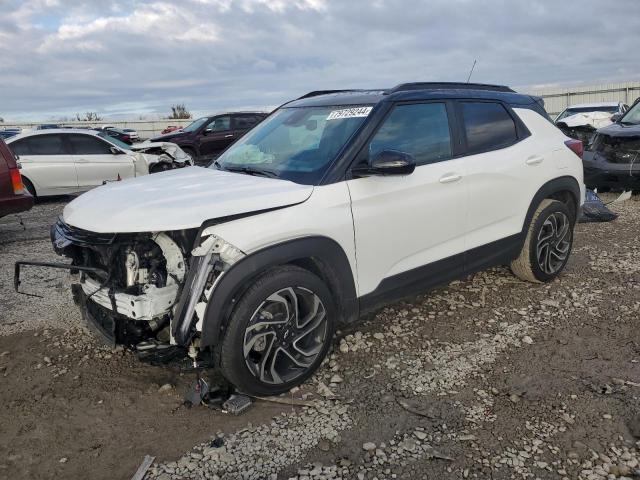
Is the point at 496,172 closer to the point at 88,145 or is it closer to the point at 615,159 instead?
the point at 615,159

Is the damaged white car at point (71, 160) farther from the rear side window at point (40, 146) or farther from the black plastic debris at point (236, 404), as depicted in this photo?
the black plastic debris at point (236, 404)

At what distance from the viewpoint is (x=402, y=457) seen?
268 centimetres

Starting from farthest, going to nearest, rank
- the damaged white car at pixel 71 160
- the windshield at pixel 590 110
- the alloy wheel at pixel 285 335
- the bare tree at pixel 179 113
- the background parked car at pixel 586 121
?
the bare tree at pixel 179 113 < the windshield at pixel 590 110 < the background parked car at pixel 586 121 < the damaged white car at pixel 71 160 < the alloy wheel at pixel 285 335

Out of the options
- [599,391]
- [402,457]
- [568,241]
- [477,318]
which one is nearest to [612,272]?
[568,241]

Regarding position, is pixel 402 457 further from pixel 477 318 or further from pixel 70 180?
pixel 70 180

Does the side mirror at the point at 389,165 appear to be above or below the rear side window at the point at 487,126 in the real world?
below

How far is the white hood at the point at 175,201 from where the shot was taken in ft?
9.35

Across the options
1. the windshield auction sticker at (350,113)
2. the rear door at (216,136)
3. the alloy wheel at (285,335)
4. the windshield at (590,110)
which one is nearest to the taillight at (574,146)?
the windshield auction sticker at (350,113)

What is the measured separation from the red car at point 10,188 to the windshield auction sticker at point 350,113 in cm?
513

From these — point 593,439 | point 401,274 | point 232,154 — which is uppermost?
point 232,154

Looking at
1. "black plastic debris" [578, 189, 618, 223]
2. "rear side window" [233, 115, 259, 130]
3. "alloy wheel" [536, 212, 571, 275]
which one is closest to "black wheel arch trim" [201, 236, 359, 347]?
"alloy wheel" [536, 212, 571, 275]

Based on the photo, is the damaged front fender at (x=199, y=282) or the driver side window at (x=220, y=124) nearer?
the damaged front fender at (x=199, y=282)

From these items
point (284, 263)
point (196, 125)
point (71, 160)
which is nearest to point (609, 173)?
point (284, 263)

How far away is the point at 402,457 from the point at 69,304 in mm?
3490
